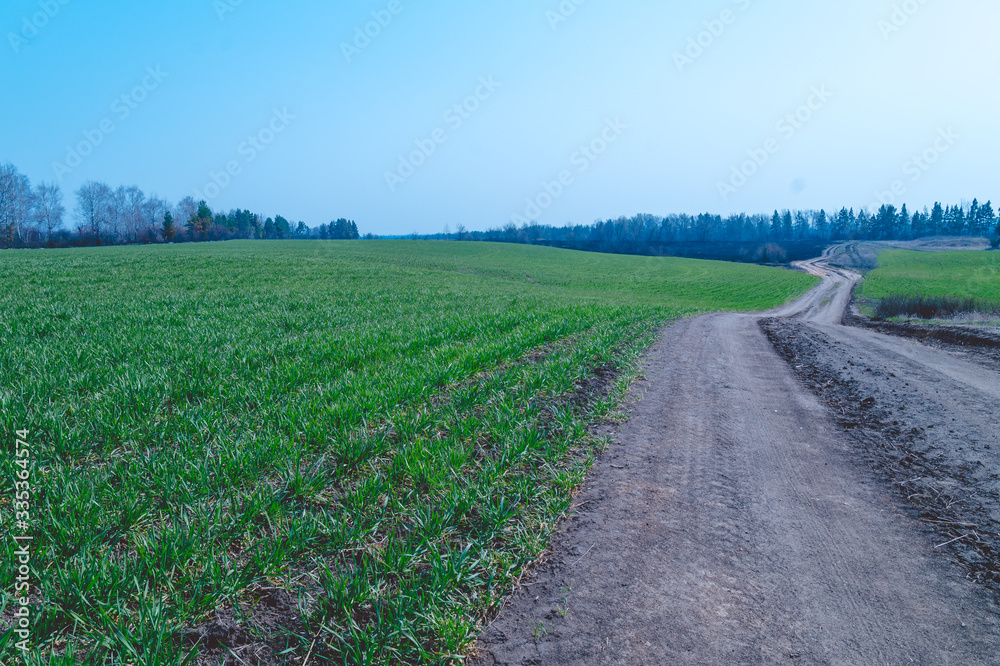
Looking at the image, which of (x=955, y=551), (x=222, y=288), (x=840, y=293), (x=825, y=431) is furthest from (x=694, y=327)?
(x=840, y=293)

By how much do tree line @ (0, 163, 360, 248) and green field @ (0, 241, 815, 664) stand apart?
87.6 m

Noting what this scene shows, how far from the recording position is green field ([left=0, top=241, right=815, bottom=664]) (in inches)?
98.8

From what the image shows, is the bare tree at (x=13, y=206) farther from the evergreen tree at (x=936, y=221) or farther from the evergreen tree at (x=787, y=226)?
the evergreen tree at (x=936, y=221)

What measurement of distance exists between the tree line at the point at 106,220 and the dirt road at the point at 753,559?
94.9 meters

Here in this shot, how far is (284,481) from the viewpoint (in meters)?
3.79

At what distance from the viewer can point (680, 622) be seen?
2.67 m

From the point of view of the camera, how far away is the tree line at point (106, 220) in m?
67.9

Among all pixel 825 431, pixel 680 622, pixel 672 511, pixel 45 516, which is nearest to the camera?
pixel 680 622

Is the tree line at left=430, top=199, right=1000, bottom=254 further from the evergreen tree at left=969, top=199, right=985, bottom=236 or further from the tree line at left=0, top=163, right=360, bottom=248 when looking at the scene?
the tree line at left=0, top=163, right=360, bottom=248

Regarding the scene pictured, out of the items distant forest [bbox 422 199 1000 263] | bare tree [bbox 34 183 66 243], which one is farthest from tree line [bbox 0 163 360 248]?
distant forest [bbox 422 199 1000 263]

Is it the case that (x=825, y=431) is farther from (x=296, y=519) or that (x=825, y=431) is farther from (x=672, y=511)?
(x=296, y=519)

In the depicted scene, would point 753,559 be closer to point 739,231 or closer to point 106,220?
point 106,220

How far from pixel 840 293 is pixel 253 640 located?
195 ft

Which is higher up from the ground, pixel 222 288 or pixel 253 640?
pixel 222 288
